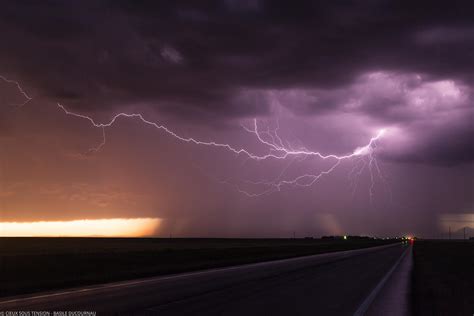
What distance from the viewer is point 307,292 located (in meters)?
16.8

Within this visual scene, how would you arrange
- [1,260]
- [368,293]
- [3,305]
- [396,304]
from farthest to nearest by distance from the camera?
1. [1,260]
2. [368,293]
3. [396,304]
4. [3,305]

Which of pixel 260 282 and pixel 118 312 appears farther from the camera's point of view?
pixel 260 282

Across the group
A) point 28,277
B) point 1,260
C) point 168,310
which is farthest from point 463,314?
point 1,260

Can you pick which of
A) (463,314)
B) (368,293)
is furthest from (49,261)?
(463,314)

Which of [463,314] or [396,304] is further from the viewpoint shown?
[396,304]

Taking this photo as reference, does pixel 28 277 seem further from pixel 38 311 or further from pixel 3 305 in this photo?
pixel 38 311

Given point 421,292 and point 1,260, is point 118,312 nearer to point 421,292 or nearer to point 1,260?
point 421,292

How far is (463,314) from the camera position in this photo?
12.7 m

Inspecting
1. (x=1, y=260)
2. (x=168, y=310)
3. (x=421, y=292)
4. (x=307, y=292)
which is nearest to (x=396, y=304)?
(x=307, y=292)

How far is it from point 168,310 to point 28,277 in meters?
13.6

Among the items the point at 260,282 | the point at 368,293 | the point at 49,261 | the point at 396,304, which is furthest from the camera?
the point at 49,261

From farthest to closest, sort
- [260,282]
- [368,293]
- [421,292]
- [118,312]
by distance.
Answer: [260,282], [421,292], [368,293], [118,312]

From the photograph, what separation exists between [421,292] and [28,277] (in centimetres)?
1615

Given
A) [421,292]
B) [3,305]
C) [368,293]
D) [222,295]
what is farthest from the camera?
[421,292]
